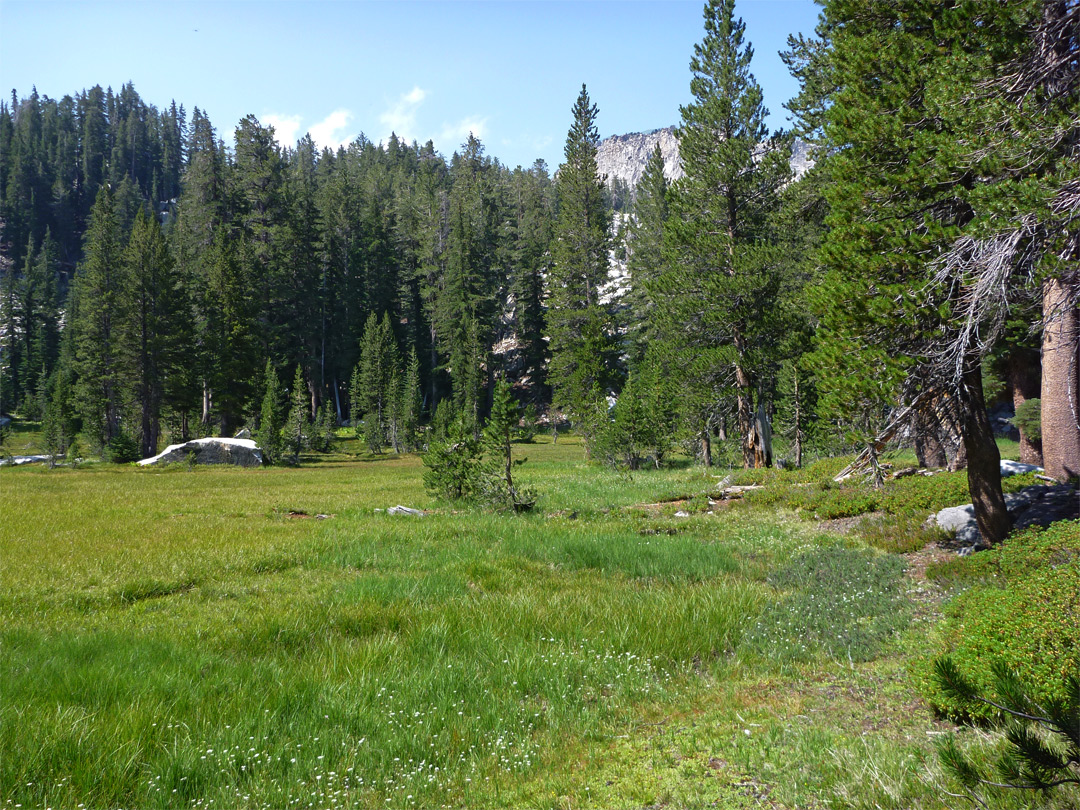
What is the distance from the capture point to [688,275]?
25.2m

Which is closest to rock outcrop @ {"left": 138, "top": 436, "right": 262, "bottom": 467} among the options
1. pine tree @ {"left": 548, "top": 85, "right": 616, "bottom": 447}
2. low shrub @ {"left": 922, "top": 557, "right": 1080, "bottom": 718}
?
pine tree @ {"left": 548, "top": 85, "right": 616, "bottom": 447}

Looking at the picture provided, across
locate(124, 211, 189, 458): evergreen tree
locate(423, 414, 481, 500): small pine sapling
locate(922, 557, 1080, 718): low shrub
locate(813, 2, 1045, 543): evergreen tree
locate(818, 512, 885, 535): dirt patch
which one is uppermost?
locate(124, 211, 189, 458): evergreen tree

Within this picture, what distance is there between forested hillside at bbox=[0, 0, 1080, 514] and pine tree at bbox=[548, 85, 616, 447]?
25 cm

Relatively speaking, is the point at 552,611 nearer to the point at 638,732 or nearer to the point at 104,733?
the point at 638,732

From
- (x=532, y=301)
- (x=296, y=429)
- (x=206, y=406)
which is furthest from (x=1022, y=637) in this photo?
(x=532, y=301)

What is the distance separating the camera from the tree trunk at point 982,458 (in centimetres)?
859

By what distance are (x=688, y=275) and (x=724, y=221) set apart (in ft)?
9.62

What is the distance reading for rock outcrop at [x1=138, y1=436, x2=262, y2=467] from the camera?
36312 mm

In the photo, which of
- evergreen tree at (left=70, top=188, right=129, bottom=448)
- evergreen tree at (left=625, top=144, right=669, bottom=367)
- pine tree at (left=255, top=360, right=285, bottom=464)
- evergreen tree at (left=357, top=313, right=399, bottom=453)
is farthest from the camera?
evergreen tree at (left=357, top=313, right=399, bottom=453)

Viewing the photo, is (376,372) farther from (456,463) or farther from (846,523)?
(846,523)

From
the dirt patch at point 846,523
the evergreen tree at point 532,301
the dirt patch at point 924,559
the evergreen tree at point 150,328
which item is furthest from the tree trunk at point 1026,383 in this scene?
the evergreen tree at point 150,328

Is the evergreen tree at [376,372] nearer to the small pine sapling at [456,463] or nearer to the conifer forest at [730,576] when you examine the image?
the conifer forest at [730,576]

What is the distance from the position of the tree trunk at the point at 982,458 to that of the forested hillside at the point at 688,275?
0.12 feet

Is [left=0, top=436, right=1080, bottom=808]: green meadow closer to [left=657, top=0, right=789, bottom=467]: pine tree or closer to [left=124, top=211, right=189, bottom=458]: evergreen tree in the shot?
[left=657, top=0, right=789, bottom=467]: pine tree
